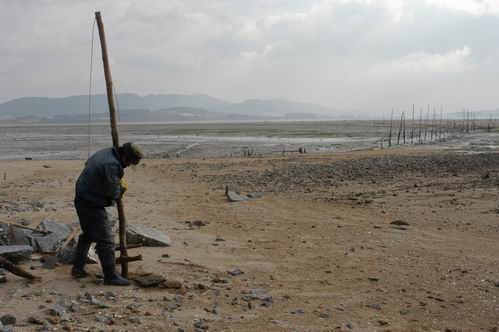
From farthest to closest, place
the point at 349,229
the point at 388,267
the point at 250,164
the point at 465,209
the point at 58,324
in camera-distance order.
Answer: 1. the point at 250,164
2. the point at 465,209
3. the point at 349,229
4. the point at 388,267
5. the point at 58,324

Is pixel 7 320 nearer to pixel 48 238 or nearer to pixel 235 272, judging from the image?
pixel 48 238

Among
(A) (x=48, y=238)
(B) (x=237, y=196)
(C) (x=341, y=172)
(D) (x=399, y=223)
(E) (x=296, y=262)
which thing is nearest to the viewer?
(A) (x=48, y=238)

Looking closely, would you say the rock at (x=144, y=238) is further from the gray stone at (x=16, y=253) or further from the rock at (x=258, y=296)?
the rock at (x=258, y=296)

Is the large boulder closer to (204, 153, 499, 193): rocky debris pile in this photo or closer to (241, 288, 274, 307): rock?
(241, 288, 274, 307): rock

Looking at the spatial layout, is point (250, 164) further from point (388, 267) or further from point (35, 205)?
point (388, 267)

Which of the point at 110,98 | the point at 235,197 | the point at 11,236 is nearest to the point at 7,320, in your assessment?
the point at 11,236

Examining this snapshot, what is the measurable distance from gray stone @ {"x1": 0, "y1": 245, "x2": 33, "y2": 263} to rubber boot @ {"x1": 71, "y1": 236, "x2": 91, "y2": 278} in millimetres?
939

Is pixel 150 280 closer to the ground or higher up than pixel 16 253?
closer to the ground

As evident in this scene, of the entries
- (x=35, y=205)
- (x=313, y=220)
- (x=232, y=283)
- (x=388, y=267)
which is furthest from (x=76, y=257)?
(x=35, y=205)

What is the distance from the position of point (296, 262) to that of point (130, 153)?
3.52m

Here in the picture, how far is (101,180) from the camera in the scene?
6430mm

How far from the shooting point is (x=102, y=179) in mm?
6418

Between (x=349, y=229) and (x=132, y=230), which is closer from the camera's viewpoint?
(x=132, y=230)

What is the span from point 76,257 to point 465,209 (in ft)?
32.0
